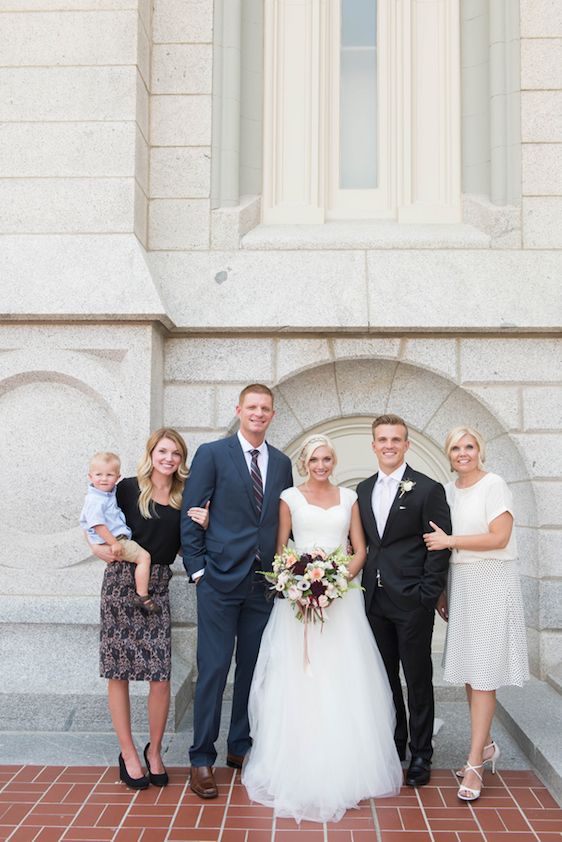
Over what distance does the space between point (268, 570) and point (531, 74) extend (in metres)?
4.88

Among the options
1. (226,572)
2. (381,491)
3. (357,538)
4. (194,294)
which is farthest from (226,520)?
(194,294)

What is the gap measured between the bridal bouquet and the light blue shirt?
0.89 metres

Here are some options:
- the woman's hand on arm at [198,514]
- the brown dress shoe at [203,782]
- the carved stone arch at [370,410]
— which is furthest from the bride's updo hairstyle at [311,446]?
the carved stone arch at [370,410]

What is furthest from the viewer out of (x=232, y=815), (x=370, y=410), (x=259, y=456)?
(x=370, y=410)

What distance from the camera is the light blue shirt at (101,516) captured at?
4023 millimetres

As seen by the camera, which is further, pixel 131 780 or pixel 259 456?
pixel 259 456

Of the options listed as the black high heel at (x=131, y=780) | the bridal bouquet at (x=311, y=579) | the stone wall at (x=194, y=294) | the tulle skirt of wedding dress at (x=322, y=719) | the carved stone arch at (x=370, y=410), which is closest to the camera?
the tulle skirt of wedding dress at (x=322, y=719)

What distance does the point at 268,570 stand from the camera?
4184 mm

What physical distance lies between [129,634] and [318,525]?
1.21 metres

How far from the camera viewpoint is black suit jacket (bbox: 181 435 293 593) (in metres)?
4.11

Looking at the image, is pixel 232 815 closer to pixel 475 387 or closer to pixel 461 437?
pixel 461 437

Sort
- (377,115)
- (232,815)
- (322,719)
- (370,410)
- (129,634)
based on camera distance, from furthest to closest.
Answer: (377,115), (370,410), (129,634), (322,719), (232,815)

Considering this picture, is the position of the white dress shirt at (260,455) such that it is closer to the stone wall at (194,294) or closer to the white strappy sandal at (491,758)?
the stone wall at (194,294)

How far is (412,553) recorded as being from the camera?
4.08 metres
